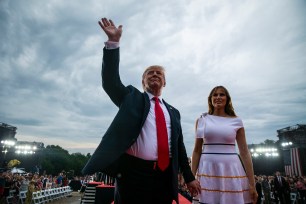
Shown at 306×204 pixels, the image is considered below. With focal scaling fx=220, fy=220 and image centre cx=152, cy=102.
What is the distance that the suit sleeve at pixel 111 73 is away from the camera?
178 centimetres

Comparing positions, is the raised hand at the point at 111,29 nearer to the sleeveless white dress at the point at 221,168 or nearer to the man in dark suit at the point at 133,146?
the man in dark suit at the point at 133,146

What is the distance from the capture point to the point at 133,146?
5.93 feet

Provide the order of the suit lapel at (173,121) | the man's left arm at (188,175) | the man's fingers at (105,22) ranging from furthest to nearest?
the man's left arm at (188,175), the suit lapel at (173,121), the man's fingers at (105,22)

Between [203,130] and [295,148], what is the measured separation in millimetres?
35837

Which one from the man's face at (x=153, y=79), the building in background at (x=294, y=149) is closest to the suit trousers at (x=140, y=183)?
the man's face at (x=153, y=79)

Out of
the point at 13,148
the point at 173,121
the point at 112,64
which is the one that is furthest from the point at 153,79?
the point at 13,148

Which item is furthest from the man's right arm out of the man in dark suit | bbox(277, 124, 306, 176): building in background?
bbox(277, 124, 306, 176): building in background

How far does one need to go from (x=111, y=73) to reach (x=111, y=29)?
16.7 inches

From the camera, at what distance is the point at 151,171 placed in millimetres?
1729

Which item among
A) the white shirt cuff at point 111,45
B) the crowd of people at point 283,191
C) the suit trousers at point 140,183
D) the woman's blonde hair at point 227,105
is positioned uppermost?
the white shirt cuff at point 111,45

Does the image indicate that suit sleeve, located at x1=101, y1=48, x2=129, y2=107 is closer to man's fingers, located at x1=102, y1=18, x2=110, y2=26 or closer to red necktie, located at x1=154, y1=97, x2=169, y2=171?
man's fingers, located at x1=102, y1=18, x2=110, y2=26

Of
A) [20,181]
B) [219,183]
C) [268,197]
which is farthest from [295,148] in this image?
[219,183]

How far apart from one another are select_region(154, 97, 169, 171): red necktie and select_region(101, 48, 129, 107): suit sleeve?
439 millimetres

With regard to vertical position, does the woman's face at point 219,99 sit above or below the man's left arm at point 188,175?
above
